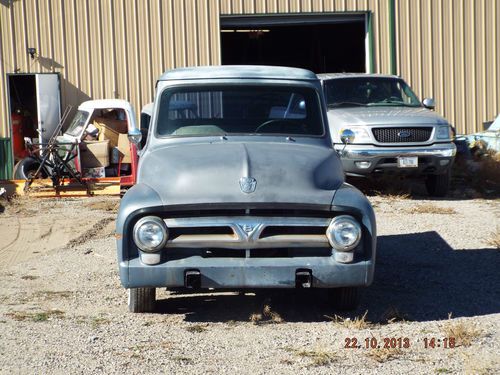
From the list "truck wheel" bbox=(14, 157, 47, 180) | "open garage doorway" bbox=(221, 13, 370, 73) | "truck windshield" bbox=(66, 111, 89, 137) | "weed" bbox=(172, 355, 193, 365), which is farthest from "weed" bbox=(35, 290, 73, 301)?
"open garage doorway" bbox=(221, 13, 370, 73)

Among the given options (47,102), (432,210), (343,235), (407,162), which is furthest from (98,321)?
(47,102)

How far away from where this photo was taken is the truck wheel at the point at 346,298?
22.3 feet

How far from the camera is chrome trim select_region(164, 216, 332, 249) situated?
630 cm

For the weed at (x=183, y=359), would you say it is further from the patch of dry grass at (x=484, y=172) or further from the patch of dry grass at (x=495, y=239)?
the patch of dry grass at (x=484, y=172)

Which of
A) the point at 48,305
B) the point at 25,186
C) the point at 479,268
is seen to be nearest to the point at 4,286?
the point at 48,305

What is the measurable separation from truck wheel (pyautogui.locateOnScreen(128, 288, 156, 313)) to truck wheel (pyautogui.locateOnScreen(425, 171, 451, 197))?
761cm

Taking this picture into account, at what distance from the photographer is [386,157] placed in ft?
42.0

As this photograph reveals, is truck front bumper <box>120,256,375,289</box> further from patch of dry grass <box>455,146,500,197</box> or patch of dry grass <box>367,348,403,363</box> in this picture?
patch of dry grass <box>455,146,500,197</box>

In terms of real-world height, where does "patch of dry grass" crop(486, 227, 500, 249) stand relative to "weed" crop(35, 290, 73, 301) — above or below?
below

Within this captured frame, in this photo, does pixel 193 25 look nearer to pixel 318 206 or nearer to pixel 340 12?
pixel 340 12

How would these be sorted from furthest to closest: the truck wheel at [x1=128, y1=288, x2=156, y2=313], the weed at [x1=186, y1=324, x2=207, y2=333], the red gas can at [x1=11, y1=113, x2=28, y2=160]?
the red gas can at [x1=11, y1=113, x2=28, y2=160]
the truck wheel at [x1=128, y1=288, x2=156, y2=313]
the weed at [x1=186, y1=324, x2=207, y2=333]

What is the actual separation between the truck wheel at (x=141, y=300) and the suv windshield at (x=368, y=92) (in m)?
7.70

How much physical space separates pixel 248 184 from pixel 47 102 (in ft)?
38.1

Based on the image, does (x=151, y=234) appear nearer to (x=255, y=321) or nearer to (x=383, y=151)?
(x=255, y=321)
